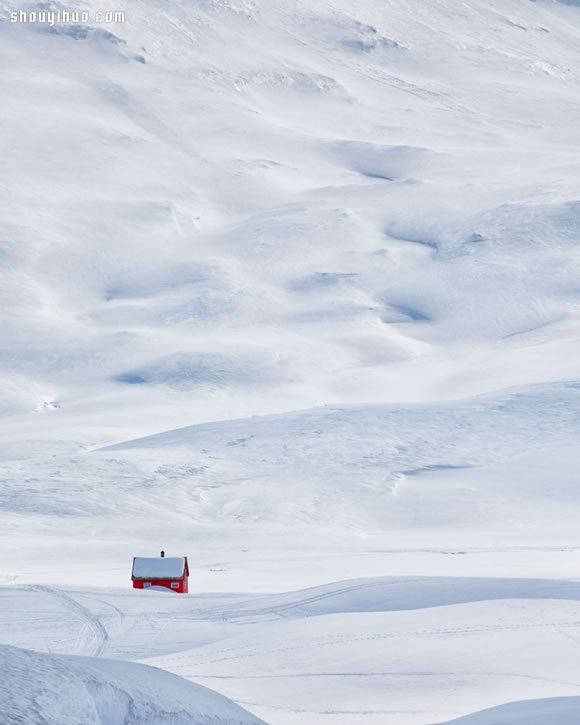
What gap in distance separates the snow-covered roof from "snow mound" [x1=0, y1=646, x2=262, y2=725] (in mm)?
10460

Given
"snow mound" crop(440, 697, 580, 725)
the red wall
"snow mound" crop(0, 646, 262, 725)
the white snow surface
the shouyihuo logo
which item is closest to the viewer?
"snow mound" crop(0, 646, 262, 725)

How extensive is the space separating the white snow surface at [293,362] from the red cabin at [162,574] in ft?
2.12

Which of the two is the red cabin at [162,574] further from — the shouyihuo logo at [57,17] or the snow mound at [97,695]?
the shouyihuo logo at [57,17]

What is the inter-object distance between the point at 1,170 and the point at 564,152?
31.6 metres

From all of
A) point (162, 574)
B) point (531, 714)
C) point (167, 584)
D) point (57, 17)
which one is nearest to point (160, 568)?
point (162, 574)

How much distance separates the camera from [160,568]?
15.4m

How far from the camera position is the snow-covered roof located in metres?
15.3

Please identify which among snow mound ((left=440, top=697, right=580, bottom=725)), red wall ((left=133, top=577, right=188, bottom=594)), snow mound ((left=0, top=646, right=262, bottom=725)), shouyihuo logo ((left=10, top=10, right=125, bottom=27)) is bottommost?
red wall ((left=133, top=577, right=188, bottom=594))

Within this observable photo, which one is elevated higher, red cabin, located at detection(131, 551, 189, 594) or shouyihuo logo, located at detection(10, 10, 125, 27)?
shouyihuo logo, located at detection(10, 10, 125, 27)

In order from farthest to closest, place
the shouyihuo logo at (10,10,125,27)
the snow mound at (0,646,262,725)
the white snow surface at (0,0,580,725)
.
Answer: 1. the shouyihuo logo at (10,10,125,27)
2. the white snow surface at (0,0,580,725)
3. the snow mound at (0,646,262,725)

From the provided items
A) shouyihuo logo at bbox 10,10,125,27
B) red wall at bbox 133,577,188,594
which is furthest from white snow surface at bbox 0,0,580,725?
shouyihuo logo at bbox 10,10,125,27

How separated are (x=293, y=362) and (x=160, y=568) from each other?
87.3 feet

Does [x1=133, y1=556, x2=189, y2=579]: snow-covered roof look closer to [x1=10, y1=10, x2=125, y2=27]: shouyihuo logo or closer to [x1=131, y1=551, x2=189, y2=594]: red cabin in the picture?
Answer: [x1=131, y1=551, x2=189, y2=594]: red cabin

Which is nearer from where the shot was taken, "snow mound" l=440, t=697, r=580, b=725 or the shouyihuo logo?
"snow mound" l=440, t=697, r=580, b=725
